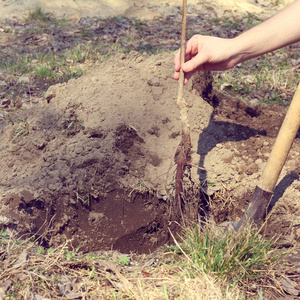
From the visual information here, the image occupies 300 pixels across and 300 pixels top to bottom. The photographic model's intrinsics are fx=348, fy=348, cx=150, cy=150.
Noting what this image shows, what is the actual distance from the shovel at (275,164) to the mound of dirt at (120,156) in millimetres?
343

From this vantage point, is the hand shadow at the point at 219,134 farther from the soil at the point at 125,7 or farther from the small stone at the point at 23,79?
the soil at the point at 125,7

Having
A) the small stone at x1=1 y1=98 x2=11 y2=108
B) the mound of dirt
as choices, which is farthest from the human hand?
the small stone at x1=1 y1=98 x2=11 y2=108

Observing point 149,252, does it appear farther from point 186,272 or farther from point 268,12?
point 268,12

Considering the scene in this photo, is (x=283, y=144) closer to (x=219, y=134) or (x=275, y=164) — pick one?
(x=275, y=164)

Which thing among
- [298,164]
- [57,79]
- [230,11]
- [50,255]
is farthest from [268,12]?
[50,255]

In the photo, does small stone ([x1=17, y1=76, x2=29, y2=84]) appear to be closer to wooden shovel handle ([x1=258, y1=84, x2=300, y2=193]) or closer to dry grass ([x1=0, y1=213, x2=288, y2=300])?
dry grass ([x1=0, y1=213, x2=288, y2=300])

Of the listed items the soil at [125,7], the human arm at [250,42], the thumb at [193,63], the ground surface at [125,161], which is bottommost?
the soil at [125,7]

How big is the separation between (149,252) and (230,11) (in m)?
6.68

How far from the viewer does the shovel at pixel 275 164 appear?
2318mm

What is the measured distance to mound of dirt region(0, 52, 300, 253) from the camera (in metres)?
2.71

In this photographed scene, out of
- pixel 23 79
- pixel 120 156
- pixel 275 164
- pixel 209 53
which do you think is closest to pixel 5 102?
pixel 23 79

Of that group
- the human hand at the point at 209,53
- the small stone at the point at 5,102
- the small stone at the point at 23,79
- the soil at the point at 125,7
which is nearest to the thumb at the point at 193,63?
the human hand at the point at 209,53

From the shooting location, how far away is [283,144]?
2.38 m

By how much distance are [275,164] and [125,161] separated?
3.95 feet
